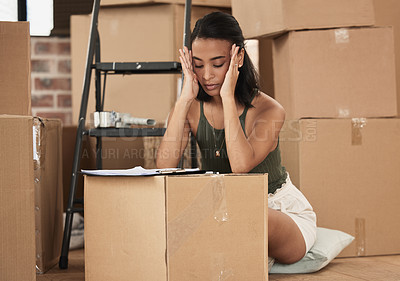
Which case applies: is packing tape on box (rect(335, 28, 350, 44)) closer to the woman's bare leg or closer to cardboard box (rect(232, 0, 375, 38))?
cardboard box (rect(232, 0, 375, 38))

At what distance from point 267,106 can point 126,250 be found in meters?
0.72

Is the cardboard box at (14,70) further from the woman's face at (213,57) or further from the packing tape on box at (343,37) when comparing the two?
the packing tape on box at (343,37)

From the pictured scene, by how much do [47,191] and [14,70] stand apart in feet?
1.50

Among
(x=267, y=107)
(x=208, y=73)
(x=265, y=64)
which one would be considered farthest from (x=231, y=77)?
(x=265, y=64)

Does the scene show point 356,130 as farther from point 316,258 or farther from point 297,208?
point 316,258

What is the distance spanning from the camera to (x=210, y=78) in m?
1.72

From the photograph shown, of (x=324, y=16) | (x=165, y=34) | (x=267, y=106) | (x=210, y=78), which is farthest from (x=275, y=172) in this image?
(x=165, y=34)

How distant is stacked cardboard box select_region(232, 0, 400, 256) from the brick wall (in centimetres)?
196

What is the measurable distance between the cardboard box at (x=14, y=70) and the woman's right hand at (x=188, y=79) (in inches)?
18.2

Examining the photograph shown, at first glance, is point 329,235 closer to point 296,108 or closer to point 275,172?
point 275,172

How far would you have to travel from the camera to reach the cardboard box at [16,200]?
1328 mm

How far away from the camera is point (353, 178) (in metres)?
2.01

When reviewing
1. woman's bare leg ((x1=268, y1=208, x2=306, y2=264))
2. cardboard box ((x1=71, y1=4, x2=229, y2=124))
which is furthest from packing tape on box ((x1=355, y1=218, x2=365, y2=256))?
cardboard box ((x1=71, y1=4, x2=229, y2=124))

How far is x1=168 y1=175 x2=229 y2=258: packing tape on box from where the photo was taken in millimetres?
1269
